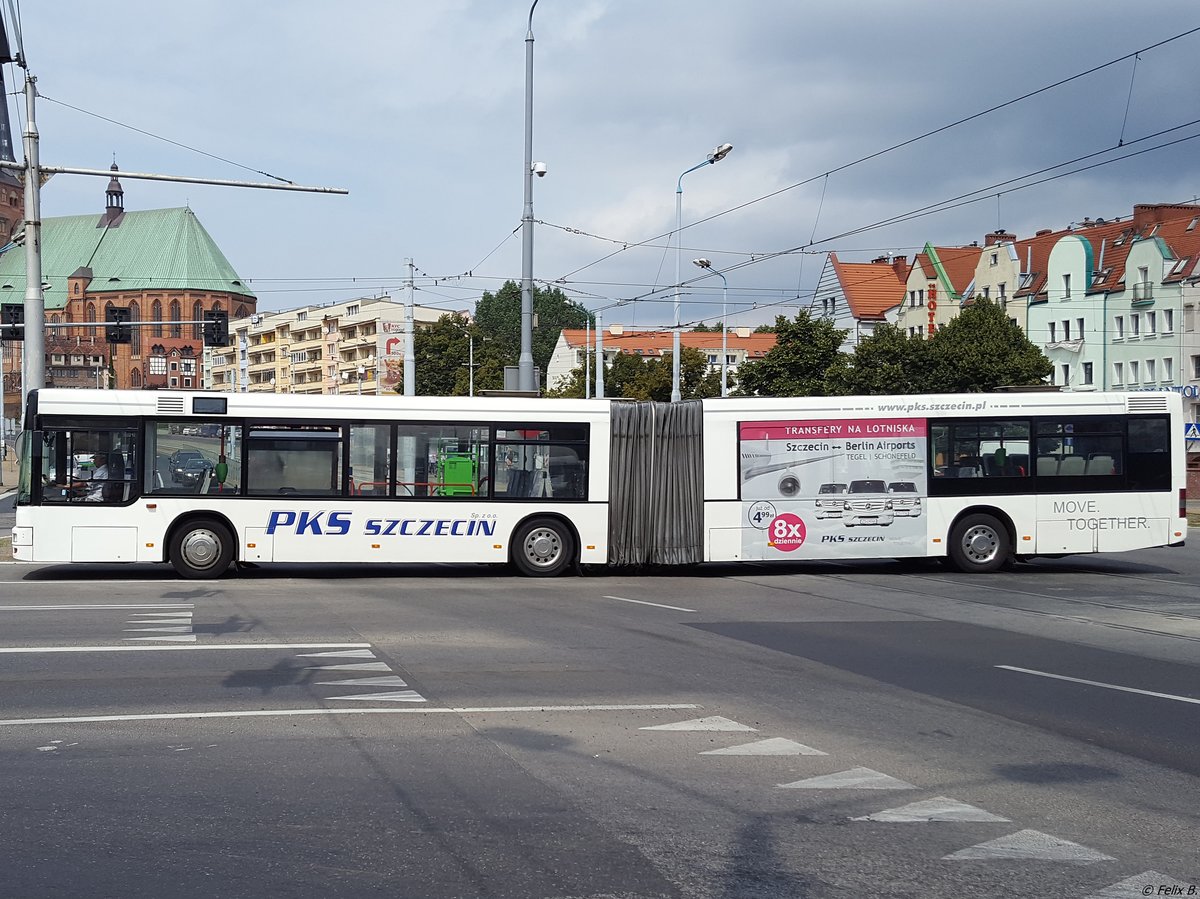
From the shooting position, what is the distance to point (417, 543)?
59.7 feet

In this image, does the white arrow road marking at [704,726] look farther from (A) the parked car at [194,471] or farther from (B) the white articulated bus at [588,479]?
(A) the parked car at [194,471]

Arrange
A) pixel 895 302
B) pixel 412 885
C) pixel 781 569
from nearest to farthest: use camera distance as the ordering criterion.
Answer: pixel 412 885 < pixel 781 569 < pixel 895 302

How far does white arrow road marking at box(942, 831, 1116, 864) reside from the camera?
208 inches

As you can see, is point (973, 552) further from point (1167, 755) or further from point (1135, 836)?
point (1135, 836)

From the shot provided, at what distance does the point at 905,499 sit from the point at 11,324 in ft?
67.6

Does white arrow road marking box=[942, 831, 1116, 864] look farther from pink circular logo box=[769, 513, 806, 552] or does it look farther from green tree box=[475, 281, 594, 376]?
green tree box=[475, 281, 594, 376]

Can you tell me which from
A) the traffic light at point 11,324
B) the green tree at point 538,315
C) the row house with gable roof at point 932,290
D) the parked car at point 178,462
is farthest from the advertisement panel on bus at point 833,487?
the green tree at point 538,315

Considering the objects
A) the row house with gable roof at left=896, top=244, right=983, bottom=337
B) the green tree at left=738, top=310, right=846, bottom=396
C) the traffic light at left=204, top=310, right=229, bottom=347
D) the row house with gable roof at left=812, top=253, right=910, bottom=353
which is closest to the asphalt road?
the traffic light at left=204, top=310, right=229, bottom=347

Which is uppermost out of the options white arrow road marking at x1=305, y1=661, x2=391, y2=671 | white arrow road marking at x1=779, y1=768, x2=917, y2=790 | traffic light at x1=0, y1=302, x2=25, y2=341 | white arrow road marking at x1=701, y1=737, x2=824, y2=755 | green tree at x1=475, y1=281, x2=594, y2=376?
green tree at x1=475, y1=281, x2=594, y2=376

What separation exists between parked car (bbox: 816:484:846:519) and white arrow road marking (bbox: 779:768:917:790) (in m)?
12.5

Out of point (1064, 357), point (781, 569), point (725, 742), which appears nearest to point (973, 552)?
point (781, 569)

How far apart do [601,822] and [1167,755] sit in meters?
3.63

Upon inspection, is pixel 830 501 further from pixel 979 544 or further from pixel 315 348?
pixel 315 348

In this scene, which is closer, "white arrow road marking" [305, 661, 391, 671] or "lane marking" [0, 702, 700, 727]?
"lane marking" [0, 702, 700, 727]
